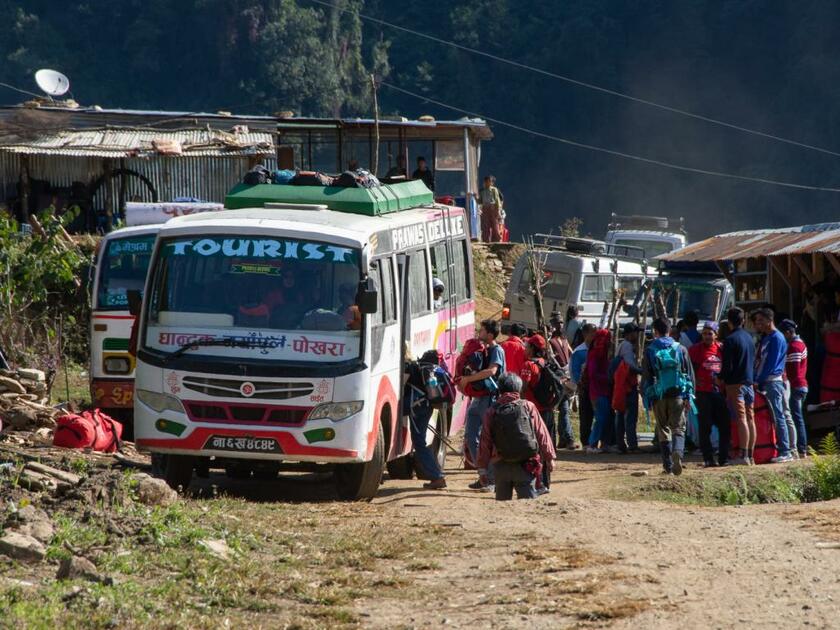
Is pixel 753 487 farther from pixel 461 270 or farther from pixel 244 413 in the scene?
pixel 461 270

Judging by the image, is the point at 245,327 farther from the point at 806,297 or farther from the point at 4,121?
the point at 4,121

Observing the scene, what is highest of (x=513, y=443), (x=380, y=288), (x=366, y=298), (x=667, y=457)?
(x=380, y=288)

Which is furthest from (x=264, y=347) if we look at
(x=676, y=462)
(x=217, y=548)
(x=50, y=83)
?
(x=50, y=83)

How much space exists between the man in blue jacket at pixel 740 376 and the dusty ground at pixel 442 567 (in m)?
2.96

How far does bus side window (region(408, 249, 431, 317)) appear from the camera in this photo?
46.2 ft

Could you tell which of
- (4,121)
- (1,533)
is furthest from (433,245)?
(4,121)

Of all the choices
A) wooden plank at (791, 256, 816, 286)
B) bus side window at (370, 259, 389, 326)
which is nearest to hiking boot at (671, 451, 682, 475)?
bus side window at (370, 259, 389, 326)

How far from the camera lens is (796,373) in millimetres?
15586

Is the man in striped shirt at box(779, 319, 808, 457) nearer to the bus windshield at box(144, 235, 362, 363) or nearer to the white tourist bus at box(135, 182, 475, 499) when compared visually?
the white tourist bus at box(135, 182, 475, 499)

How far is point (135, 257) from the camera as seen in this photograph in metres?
16.9

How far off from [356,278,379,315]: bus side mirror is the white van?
607 inches

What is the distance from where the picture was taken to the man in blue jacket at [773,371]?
14648mm

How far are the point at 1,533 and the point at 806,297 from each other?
12.4 meters

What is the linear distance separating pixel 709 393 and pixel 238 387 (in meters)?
5.41
